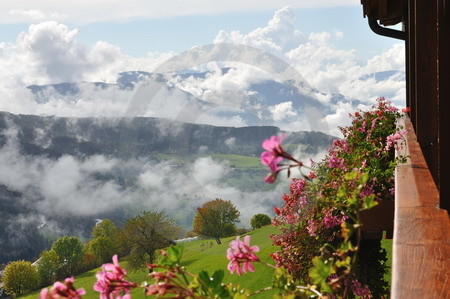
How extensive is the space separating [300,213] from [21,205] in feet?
534

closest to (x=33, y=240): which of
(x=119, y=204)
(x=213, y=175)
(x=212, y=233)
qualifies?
(x=119, y=204)

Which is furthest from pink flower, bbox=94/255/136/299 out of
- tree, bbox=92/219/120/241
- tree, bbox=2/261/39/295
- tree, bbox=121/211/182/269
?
tree, bbox=92/219/120/241

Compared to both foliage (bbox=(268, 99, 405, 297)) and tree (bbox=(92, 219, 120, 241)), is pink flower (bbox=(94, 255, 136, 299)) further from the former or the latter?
tree (bbox=(92, 219, 120, 241))

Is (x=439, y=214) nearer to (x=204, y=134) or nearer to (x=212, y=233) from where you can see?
(x=212, y=233)

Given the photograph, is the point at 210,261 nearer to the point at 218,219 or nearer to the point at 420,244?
the point at 218,219

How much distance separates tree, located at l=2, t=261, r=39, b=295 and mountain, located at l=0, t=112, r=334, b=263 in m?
60.1

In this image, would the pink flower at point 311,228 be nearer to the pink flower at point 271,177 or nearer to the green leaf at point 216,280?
the green leaf at point 216,280

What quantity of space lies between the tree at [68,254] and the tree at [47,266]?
0.75m

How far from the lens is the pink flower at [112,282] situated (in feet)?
3.28

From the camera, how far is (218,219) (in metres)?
66.3

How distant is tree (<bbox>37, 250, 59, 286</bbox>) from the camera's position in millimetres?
74812

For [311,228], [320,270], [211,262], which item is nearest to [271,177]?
[320,270]

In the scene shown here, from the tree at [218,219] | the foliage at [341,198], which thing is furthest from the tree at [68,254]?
the foliage at [341,198]

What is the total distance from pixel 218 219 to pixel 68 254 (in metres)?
23.3
